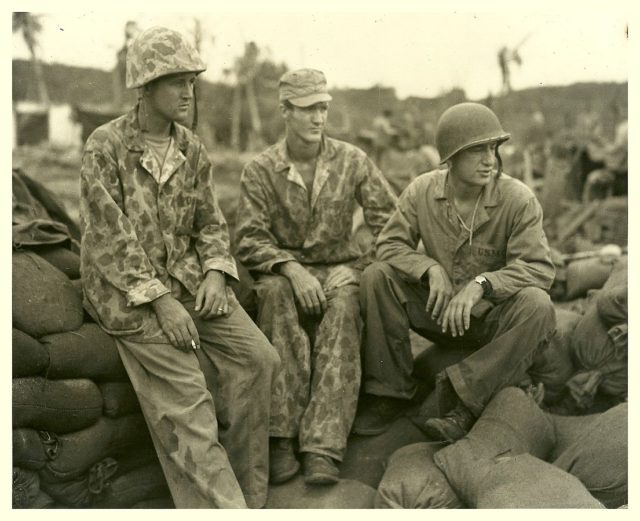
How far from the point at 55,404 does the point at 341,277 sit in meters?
1.71

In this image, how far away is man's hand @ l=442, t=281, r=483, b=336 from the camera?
4734mm

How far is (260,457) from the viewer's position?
4.60 metres

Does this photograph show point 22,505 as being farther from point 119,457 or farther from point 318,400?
point 318,400

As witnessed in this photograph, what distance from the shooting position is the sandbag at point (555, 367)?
17.9ft

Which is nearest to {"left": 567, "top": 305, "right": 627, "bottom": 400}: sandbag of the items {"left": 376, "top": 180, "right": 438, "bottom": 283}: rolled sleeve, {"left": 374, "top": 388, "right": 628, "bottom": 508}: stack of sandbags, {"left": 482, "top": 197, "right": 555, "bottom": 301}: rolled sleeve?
{"left": 374, "top": 388, "right": 628, "bottom": 508}: stack of sandbags

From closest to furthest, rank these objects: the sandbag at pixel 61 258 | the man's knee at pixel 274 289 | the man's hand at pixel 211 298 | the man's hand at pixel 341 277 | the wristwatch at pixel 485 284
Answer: the man's hand at pixel 211 298, the wristwatch at pixel 485 284, the sandbag at pixel 61 258, the man's knee at pixel 274 289, the man's hand at pixel 341 277

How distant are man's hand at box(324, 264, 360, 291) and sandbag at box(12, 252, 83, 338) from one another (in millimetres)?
1362

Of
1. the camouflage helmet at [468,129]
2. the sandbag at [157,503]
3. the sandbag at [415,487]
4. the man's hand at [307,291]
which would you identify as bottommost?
the sandbag at [157,503]

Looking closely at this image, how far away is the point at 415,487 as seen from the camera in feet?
14.9

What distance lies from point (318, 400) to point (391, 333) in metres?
0.55

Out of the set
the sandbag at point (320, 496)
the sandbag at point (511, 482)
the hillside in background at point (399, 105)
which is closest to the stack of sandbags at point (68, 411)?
the sandbag at point (320, 496)

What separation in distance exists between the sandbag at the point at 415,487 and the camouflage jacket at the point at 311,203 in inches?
50.7

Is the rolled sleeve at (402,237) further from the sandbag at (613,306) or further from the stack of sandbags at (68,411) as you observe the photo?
the stack of sandbags at (68,411)

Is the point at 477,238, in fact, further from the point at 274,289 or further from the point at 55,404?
the point at 55,404
